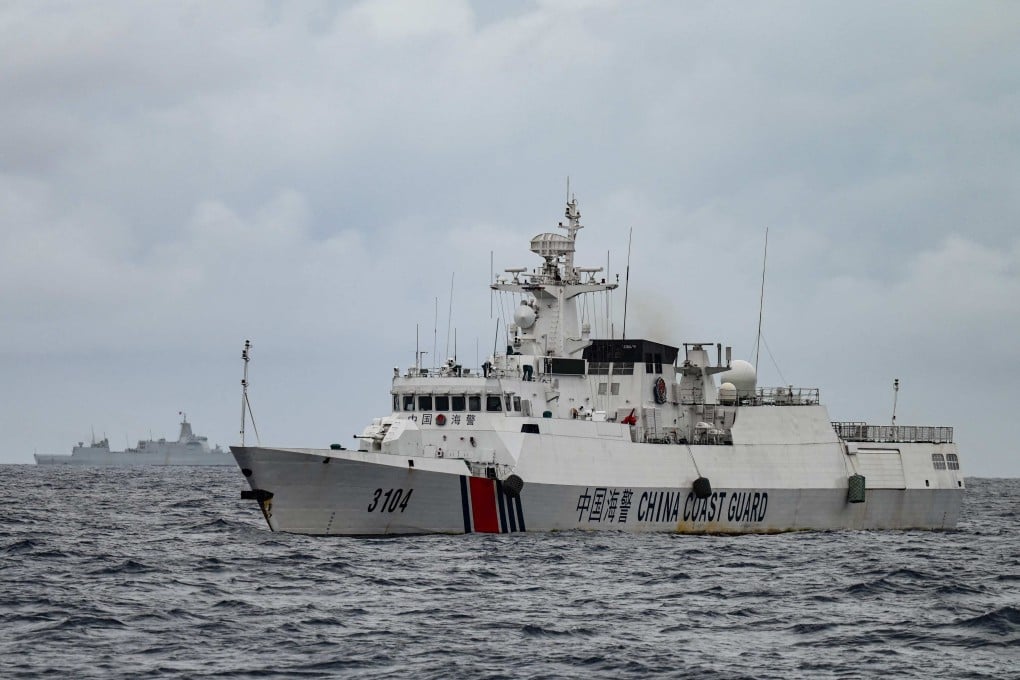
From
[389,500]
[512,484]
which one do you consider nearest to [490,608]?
[389,500]

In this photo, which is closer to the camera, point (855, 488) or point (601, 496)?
point (601, 496)

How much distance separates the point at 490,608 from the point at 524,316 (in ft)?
61.2

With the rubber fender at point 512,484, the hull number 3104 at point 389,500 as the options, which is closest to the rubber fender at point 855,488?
the rubber fender at point 512,484

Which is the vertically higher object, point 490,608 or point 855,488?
point 855,488

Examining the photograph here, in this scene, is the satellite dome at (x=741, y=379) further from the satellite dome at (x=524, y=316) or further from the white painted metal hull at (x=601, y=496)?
the satellite dome at (x=524, y=316)

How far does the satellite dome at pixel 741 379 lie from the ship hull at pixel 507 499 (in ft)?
10.2

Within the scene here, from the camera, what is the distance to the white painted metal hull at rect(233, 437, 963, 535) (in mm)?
29281

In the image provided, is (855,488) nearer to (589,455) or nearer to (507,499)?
(589,455)

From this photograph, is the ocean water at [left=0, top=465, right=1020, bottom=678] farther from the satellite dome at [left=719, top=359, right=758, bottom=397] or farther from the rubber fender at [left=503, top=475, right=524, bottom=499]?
the satellite dome at [left=719, top=359, right=758, bottom=397]

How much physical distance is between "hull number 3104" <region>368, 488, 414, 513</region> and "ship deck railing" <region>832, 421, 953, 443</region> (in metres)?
18.5

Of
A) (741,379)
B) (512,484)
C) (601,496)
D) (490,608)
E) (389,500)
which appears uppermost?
(741,379)

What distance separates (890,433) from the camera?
A: 146 feet

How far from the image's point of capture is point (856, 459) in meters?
41.9

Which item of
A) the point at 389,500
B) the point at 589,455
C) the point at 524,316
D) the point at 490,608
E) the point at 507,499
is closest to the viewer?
the point at 490,608
